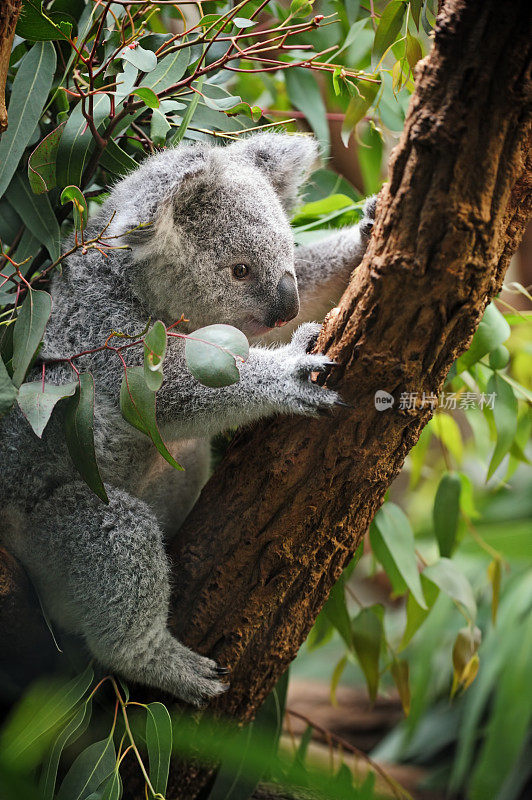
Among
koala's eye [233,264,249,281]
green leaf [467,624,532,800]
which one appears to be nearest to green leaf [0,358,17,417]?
koala's eye [233,264,249,281]

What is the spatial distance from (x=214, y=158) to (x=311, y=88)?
94 centimetres

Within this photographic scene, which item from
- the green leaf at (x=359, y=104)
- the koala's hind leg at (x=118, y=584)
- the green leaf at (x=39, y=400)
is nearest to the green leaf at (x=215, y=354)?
the green leaf at (x=39, y=400)

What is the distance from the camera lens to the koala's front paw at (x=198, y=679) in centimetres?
175

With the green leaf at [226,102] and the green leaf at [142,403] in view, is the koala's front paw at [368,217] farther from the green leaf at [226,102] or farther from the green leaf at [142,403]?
the green leaf at [142,403]

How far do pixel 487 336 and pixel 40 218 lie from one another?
1309 mm

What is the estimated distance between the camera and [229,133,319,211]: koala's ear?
212 cm

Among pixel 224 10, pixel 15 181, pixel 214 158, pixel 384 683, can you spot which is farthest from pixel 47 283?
pixel 384 683

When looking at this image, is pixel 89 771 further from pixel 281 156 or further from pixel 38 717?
pixel 281 156

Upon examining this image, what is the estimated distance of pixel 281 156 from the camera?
213 cm

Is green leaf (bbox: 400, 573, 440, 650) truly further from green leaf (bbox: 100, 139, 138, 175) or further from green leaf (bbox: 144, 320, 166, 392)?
green leaf (bbox: 100, 139, 138, 175)

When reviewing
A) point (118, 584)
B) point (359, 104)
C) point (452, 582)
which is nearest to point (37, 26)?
point (359, 104)

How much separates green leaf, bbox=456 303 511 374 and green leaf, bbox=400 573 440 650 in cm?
→ 80

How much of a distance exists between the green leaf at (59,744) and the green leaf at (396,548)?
3.38 ft

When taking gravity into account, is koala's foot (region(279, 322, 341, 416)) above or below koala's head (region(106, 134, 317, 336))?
below
